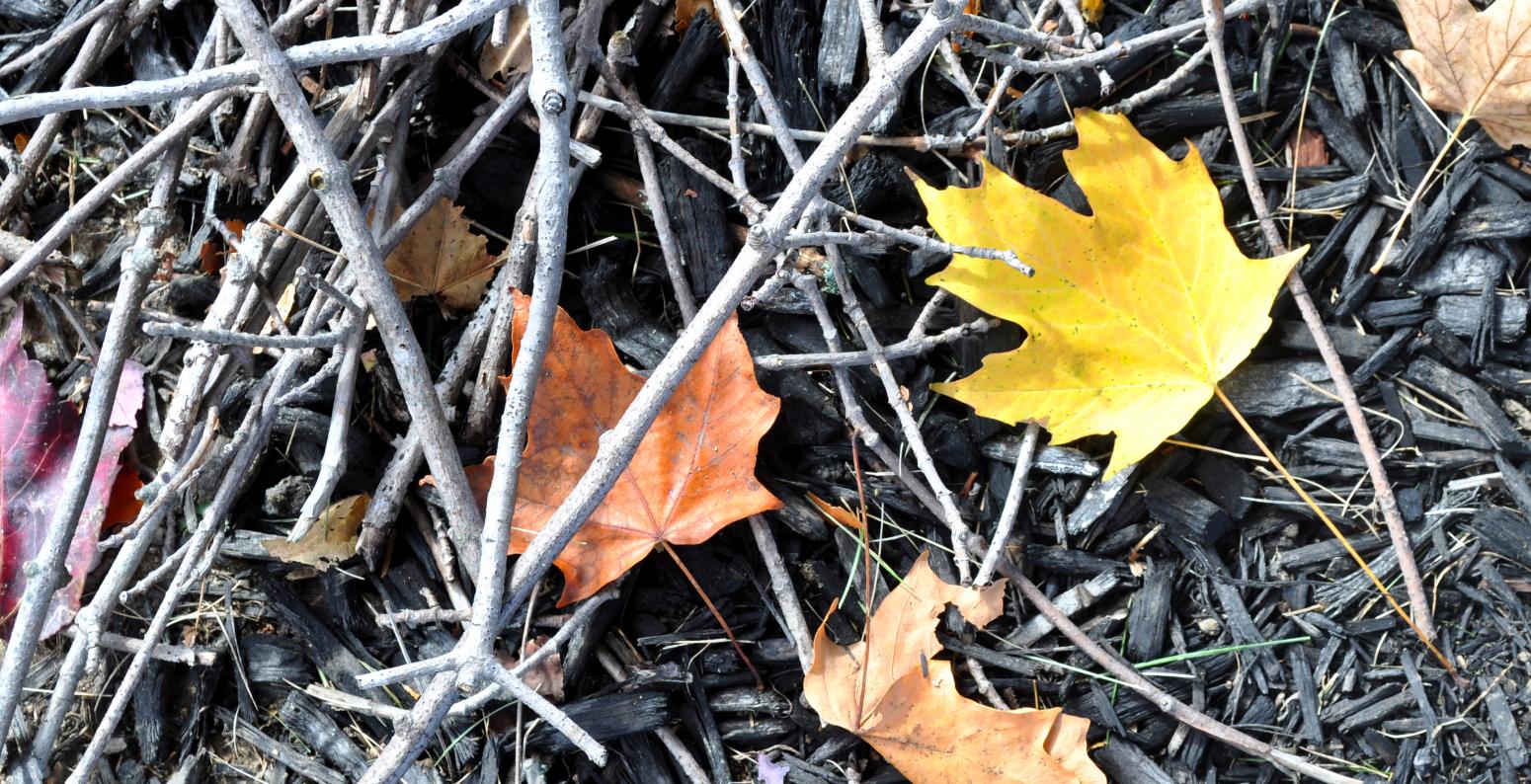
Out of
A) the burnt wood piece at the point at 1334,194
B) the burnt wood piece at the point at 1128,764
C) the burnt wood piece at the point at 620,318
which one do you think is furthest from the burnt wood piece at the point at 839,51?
the burnt wood piece at the point at 1128,764

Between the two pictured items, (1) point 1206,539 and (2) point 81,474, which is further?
(1) point 1206,539

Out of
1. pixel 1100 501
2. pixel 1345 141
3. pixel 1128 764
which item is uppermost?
pixel 1345 141

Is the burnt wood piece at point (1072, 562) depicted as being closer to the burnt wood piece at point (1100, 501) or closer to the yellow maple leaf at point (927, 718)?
the burnt wood piece at point (1100, 501)

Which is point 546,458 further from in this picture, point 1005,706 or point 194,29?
point 194,29

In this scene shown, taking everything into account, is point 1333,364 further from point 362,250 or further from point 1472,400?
point 362,250

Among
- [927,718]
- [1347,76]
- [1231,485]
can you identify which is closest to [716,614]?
[927,718]
